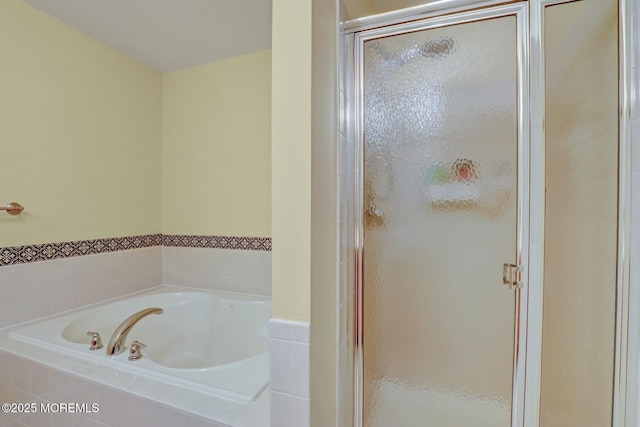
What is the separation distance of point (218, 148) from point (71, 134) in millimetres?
841

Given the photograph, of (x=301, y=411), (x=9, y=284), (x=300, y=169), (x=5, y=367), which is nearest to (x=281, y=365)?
(x=301, y=411)

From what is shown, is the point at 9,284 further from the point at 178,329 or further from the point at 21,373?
the point at 178,329

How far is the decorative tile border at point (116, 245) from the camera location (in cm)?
154

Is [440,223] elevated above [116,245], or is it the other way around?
[440,223]

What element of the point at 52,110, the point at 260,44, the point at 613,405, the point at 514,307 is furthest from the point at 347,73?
the point at 52,110

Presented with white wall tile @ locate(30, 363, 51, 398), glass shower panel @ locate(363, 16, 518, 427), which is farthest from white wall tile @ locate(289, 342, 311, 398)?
white wall tile @ locate(30, 363, 51, 398)

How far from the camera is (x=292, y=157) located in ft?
2.69

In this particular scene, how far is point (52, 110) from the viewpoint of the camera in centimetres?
166

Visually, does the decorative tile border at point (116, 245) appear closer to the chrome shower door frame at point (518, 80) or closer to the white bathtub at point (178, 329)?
the white bathtub at point (178, 329)

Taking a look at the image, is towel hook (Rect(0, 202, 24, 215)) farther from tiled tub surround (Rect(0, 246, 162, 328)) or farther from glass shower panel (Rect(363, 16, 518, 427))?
glass shower panel (Rect(363, 16, 518, 427))

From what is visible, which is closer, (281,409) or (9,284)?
(281,409)

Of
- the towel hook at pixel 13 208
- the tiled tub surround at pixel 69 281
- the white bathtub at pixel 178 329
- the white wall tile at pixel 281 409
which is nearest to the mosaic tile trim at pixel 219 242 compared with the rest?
the tiled tub surround at pixel 69 281

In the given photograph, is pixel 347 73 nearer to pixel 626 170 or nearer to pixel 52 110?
pixel 626 170

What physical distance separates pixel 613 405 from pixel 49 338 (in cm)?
228
